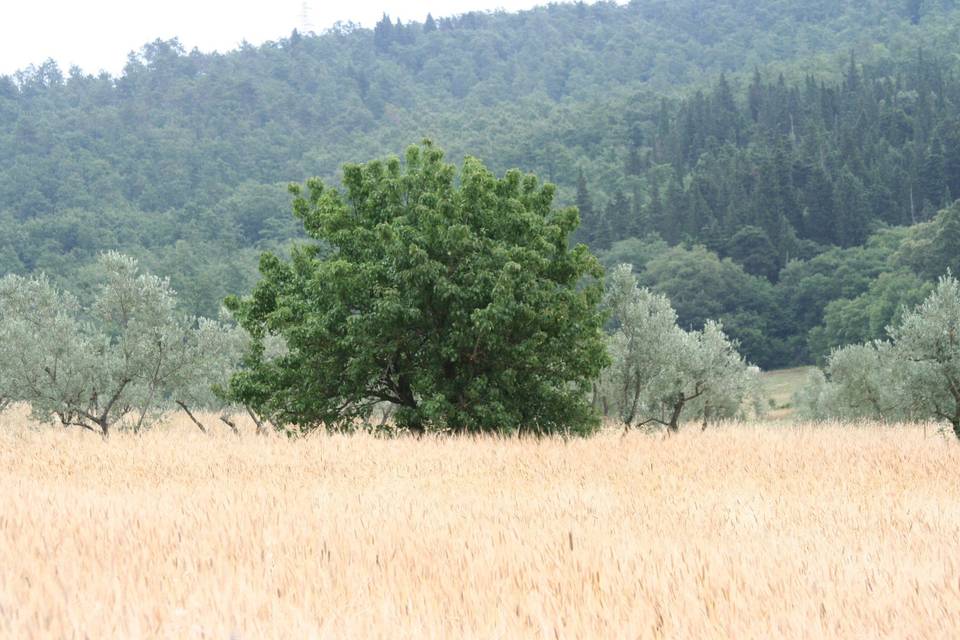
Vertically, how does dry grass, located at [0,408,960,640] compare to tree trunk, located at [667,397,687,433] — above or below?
above

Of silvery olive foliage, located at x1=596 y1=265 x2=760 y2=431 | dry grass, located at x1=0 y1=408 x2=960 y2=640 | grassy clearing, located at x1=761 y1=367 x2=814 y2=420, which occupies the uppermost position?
dry grass, located at x1=0 y1=408 x2=960 y2=640

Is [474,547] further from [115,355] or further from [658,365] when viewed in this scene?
[658,365]

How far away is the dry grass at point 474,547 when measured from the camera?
21.6 feet

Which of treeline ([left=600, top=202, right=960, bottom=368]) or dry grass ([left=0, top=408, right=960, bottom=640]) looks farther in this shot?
treeline ([left=600, top=202, right=960, bottom=368])

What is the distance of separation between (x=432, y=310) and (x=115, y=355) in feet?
38.3

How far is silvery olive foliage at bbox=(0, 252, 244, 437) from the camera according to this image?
1278 inches

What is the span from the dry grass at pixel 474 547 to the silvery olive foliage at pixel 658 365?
24.9 meters

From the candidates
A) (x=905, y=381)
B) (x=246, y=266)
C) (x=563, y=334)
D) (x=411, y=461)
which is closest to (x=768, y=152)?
(x=246, y=266)

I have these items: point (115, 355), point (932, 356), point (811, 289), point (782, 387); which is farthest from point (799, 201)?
point (115, 355)

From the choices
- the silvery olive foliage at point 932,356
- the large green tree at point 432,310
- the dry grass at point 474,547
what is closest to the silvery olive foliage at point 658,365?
the silvery olive foliage at point 932,356

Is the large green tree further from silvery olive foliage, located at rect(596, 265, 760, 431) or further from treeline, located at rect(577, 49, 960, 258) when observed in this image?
treeline, located at rect(577, 49, 960, 258)

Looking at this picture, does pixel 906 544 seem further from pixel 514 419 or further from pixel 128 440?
pixel 514 419

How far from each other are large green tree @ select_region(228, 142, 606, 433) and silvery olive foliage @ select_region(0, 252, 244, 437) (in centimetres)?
265

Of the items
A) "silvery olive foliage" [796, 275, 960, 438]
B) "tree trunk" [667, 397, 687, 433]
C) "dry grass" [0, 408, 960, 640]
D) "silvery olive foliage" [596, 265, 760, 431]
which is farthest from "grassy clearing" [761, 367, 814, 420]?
"dry grass" [0, 408, 960, 640]
